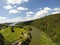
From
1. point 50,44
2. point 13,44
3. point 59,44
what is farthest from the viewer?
point 50,44

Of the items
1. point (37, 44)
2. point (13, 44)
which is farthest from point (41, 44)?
point (13, 44)

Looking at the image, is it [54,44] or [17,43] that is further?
[54,44]

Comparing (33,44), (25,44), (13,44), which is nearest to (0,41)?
(13,44)

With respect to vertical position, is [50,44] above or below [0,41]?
below

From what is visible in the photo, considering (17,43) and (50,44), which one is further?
(50,44)

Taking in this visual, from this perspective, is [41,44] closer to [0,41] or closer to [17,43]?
[17,43]

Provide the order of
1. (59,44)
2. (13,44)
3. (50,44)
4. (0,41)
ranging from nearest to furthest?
(0,41), (13,44), (59,44), (50,44)

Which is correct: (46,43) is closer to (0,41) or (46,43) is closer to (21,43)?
(21,43)

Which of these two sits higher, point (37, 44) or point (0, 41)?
point (0, 41)

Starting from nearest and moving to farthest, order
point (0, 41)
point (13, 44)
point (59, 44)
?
point (0, 41), point (13, 44), point (59, 44)
